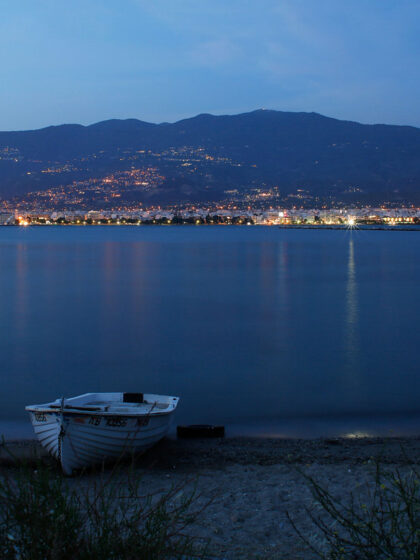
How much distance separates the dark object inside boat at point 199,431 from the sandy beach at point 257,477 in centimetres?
11

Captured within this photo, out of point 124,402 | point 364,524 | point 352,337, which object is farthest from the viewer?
point 352,337

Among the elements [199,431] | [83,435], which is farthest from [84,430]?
[199,431]

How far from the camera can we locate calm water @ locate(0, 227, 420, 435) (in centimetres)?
718

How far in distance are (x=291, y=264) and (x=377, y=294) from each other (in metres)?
12.5

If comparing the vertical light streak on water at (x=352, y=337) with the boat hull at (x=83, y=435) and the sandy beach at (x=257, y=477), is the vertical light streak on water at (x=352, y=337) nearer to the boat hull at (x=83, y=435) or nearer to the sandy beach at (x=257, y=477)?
the sandy beach at (x=257, y=477)

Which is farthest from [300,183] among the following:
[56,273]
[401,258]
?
[56,273]

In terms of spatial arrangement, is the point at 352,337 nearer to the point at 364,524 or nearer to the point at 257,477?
the point at 257,477

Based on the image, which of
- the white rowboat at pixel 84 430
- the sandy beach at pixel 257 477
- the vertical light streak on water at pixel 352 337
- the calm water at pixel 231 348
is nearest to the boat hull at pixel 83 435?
the white rowboat at pixel 84 430

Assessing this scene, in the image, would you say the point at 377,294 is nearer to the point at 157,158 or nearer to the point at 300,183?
the point at 300,183

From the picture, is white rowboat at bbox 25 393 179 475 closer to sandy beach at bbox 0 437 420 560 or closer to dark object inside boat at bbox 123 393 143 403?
sandy beach at bbox 0 437 420 560

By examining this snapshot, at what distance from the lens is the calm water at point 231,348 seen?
718 centimetres

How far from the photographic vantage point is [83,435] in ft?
15.0

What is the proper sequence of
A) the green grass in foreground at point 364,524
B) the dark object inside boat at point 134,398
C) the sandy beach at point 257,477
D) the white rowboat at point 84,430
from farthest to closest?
the dark object inside boat at point 134,398 → the white rowboat at point 84,430 → the sandy beach at point 257,477 → the green grass in foreground at point 364,524

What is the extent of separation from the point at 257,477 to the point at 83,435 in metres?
1.42
